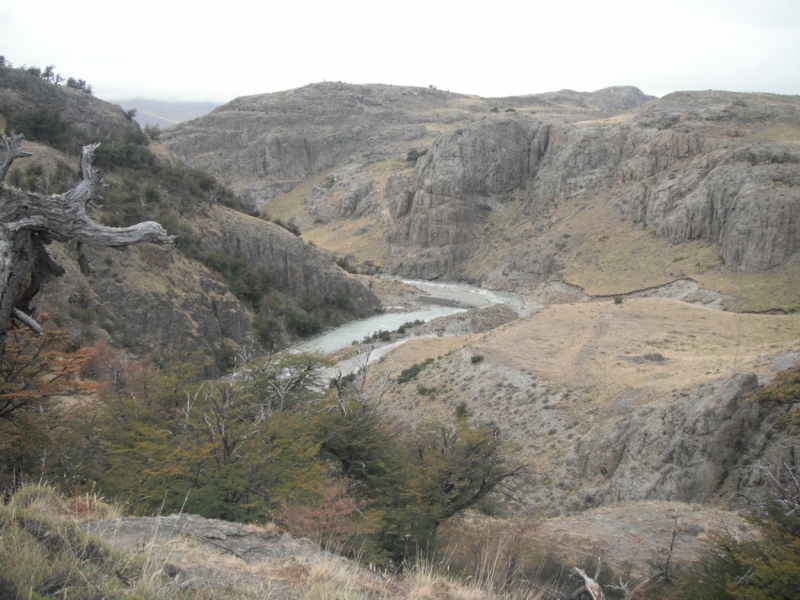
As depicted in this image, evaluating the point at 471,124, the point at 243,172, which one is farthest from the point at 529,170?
the point at 243,172

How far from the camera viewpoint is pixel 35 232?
233 inches

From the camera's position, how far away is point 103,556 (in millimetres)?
4711

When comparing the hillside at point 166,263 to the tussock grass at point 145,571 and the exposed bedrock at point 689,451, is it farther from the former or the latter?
the tussock grass at point 145,571

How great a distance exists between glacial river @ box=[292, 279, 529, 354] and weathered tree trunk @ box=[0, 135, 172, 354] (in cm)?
3275

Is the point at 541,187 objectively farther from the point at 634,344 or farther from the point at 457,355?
the point at 634,344

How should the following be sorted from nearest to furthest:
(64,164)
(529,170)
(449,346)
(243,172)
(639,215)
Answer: (64,164)
(449,346)
(639,215)
(529,170)
(243,172)

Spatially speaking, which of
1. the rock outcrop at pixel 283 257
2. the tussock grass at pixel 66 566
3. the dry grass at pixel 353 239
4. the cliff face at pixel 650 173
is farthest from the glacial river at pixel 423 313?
the tussock grass at pixel 66 566

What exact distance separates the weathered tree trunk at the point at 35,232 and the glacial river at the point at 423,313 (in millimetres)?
32750

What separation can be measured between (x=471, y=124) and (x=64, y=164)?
69.5 meters

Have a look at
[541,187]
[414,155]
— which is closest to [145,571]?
[541,187]

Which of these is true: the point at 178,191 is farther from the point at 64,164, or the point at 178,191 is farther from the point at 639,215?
the point at 639,215

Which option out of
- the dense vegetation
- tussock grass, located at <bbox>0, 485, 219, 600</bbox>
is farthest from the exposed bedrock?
tussock grass, located at <bbox>0, 485, 219, 600</bbox>

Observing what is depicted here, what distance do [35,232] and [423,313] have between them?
190 ft

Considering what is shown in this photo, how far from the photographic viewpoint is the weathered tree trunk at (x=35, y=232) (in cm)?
544
